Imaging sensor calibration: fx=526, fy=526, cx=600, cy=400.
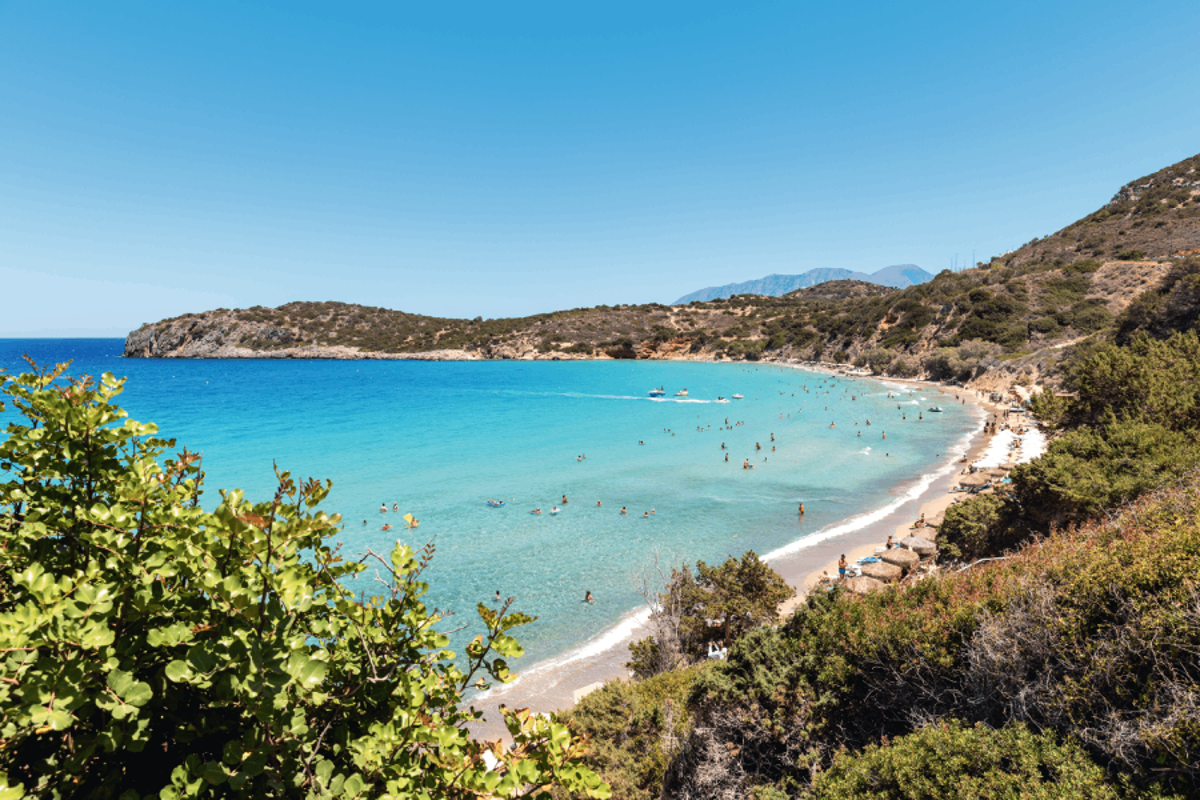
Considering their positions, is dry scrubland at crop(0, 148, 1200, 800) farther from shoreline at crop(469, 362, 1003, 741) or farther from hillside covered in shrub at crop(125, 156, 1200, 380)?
hillside covered in shrub at crop(125, 156, 1200, 380)

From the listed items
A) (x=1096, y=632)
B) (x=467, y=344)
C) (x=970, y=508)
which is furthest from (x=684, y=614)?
(x=467, y=344)

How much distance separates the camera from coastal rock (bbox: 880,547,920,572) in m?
19.3

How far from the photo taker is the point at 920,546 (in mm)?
20703

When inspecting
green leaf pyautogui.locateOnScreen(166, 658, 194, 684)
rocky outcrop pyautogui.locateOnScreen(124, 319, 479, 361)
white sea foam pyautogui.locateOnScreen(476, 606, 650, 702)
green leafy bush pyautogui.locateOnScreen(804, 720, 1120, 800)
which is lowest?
white sea foam pyautogui.locateOnScreen(476, 606, 650, 702)

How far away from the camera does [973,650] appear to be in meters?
6.67

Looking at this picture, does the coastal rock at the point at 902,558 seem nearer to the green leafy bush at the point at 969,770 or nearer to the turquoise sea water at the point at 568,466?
the turquoise sea water at the point at 568,466

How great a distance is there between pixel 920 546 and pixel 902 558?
1.85m

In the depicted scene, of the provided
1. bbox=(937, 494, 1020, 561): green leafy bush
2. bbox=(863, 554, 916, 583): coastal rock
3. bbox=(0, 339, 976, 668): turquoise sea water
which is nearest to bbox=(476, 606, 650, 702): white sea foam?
bbox=(0, 339, 976, 668): turquoise sea water

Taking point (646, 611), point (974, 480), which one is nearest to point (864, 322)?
point (974, 480)

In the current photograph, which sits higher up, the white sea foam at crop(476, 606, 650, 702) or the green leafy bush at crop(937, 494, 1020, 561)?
the green leafy bush at crop(937, 494, 1020, 561)

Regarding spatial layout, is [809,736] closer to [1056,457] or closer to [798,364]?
[1056,457]

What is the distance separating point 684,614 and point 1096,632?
983cm

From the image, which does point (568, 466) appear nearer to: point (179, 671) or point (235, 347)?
point (179, 671)

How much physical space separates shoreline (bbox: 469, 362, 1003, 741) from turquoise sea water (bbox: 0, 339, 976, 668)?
2.17 feet
